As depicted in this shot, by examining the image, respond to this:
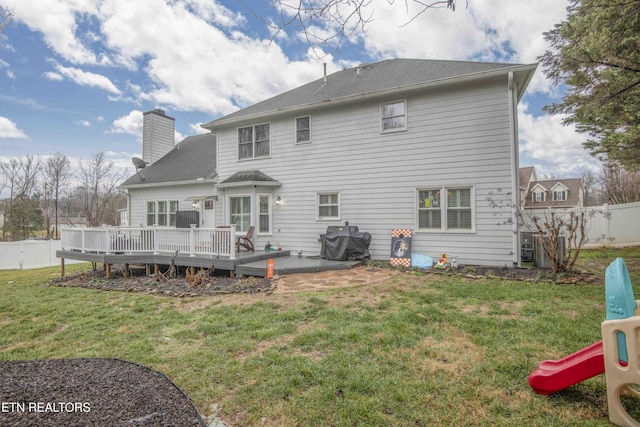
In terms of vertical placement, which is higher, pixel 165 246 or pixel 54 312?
pixel 165 246

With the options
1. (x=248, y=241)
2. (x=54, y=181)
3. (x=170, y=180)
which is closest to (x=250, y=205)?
(x=248, y=241)

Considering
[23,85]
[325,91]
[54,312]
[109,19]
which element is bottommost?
[54,312]

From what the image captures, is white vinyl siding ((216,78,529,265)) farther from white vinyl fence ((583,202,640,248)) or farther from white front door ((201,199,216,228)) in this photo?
white vinyl fence ((583,202,640,248))

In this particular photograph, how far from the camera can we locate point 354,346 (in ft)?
11.4

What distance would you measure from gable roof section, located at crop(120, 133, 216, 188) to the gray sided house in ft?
2.85

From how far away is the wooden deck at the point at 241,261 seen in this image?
8.05 m

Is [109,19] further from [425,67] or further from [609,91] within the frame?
[609,91]

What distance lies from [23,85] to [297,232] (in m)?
17.5

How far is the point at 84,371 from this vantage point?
300cm

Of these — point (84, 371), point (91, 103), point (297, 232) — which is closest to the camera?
point (84, 371)

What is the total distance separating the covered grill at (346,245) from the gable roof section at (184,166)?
19.3 ft

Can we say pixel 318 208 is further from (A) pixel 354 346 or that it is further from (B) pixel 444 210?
(A) pixel 354 346

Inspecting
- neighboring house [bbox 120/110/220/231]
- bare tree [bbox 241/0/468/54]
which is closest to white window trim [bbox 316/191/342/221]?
neighboring house [bbox 120/110/220/231]

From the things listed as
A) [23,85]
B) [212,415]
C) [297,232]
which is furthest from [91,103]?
[212,415]
